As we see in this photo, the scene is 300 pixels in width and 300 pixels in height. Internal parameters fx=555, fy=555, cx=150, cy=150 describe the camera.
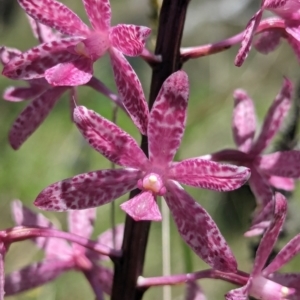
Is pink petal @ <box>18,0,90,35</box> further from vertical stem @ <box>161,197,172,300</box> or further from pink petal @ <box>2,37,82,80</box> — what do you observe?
vertical stem @ <box>161,197,172,300</box>

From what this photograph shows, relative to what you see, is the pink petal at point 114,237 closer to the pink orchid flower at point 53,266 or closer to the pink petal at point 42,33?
the pink orchid flower at point 53,266

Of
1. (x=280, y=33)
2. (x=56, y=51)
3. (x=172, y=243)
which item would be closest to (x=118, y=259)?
(x=56, y=51)

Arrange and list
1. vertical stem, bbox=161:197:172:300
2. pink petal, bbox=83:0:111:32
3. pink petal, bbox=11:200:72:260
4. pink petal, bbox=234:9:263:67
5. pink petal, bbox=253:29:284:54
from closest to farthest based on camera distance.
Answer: pink petal, bbox=234:9:263:67, pink petal, bbox=83:0:111:32, pink petal, bbox=253:29:284:54, pink petal, bbox=11:200:72:260, vertical stem, bbox=161:197:172:300

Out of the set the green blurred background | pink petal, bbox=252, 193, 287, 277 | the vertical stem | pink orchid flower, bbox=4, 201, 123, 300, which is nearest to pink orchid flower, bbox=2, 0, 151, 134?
pink petal, bbox=252, 193, 287, 277

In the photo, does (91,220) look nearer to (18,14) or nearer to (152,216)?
(152,216)

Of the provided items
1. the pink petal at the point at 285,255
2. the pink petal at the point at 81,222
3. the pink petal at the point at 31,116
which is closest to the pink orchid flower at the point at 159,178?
the pink petal at the point at 285,255
